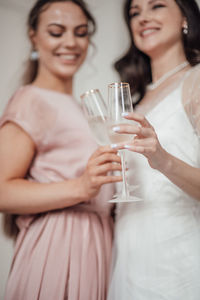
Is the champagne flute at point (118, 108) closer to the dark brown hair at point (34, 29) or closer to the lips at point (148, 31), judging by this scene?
the lips at point (148, 31)

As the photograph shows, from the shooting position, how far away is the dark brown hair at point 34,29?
0.92 meters

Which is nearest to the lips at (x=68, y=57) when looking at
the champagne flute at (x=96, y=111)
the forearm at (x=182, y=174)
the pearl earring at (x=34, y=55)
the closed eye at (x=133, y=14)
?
the pearl earring at (x=34, y=55)

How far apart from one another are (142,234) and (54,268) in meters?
0.25

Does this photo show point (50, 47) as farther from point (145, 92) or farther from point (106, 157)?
point (106, 157)

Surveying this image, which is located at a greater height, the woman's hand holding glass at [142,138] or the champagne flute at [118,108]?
the champagne flute at [118,108]

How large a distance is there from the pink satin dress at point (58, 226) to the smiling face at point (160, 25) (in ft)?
1.03

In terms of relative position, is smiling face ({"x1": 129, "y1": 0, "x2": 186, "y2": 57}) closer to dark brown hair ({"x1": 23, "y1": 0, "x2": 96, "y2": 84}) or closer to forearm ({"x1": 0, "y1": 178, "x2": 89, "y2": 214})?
dark brown hair ({"x1": 23, "y1": 0, "x2": 96, "y2": 84})

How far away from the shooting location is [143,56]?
1.07 m

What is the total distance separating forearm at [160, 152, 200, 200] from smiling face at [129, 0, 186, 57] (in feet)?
1.48

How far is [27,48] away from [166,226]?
0.79m

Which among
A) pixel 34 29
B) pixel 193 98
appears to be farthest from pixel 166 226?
pixel 34 29

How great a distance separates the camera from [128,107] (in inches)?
21.5

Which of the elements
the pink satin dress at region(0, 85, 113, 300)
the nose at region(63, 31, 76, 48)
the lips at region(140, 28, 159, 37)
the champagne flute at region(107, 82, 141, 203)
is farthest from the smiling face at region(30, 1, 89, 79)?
the champagne flute at region(107, 82, 141, 203)

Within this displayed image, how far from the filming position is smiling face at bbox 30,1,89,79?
965 millimetres
